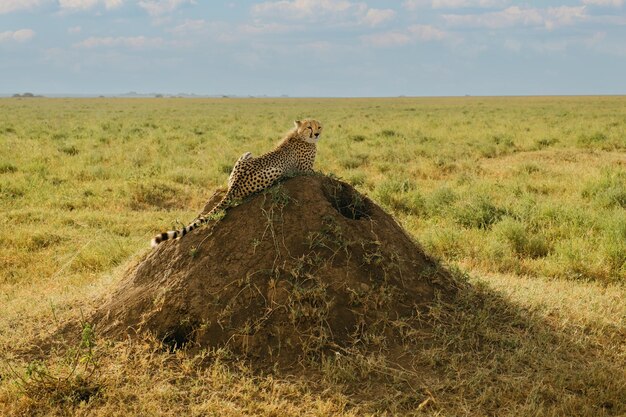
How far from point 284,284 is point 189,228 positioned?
1.04 m

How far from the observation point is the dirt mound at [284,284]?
15.6ft

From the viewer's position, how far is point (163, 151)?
16969 millimetres

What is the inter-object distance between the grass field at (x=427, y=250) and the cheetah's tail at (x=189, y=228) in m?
0.74

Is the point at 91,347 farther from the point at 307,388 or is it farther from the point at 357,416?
the point at 357,416

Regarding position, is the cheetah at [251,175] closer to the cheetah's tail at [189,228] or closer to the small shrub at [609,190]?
the cheetah's tail at [189,228]

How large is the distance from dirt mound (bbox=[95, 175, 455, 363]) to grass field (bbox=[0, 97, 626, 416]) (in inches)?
11.2

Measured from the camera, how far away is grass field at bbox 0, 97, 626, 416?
14.1 ft

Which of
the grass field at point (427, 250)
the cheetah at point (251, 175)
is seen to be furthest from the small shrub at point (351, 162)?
the cheetah at point (251, 175)

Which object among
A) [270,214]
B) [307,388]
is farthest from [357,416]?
[270,214]

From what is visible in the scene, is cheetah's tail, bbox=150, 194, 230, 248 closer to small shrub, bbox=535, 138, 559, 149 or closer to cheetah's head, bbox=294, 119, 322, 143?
cheetah's head, bbox=294, 119, 322, 143

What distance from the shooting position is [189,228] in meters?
5.44

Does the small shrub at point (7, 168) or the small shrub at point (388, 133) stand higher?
the small shrub at point (388, 133)

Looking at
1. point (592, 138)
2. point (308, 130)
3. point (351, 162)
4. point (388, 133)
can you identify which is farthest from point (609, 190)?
point (388, 133)

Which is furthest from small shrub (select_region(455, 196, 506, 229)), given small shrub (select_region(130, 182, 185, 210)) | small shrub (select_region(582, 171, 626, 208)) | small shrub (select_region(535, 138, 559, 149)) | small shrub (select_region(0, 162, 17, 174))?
small shrub (select_region(535, 138, 559, 149))
